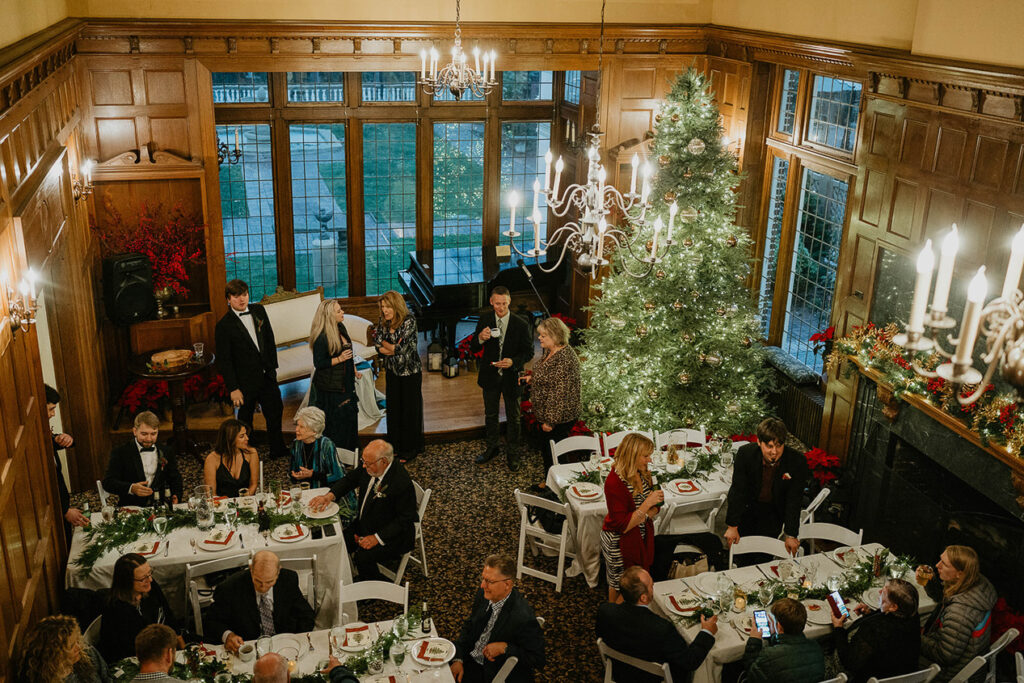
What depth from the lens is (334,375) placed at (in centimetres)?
815

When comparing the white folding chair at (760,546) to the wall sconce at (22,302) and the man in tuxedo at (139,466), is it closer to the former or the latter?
the man in tuxedo at (139,466)

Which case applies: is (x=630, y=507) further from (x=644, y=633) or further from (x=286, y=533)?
(x=286, y=533)

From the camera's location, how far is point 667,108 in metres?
8.48

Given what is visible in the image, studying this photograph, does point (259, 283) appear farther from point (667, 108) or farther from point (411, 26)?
point (667, 108)

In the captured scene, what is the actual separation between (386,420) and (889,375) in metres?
4.64

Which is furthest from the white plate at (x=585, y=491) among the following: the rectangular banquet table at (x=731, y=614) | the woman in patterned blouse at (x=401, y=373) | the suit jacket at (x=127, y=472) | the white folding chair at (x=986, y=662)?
the suit jacket at (x=127, y=472)

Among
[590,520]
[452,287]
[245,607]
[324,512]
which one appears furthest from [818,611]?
[452,287]

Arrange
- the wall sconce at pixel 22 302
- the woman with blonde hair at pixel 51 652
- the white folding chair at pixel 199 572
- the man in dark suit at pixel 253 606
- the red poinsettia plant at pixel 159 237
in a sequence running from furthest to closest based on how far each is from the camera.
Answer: the red poinsettia plant at pixel 159 237, the white folding chair at pixel 199 572, the man in dark suit at pixel 253 606, the wall sconce at pixel 22 302, the woman with blonde hair at pixel 51 652

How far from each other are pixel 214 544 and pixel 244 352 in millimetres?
2536

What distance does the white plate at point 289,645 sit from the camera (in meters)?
5.06

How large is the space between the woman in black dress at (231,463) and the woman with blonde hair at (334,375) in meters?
1.43

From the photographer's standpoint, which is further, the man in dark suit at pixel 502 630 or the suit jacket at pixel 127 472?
the suit jacket at pixel 127 472

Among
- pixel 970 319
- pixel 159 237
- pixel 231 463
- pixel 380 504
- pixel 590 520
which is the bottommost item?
pixel 590 520

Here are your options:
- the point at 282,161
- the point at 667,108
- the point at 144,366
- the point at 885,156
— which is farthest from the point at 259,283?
the point at 885,156
